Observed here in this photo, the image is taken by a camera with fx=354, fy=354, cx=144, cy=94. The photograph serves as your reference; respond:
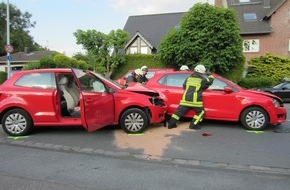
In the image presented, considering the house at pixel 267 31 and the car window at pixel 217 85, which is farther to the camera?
the house at pixel 267 31

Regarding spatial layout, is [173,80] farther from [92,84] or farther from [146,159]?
[146,159]

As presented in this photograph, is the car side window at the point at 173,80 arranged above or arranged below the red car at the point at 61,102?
above

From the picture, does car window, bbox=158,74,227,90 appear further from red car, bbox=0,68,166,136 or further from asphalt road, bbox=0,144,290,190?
asphalt road, bbox=0,144,290,190

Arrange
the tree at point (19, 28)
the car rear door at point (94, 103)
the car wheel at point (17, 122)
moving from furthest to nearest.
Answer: the tree at point (19, 28), the car wheel at point (17, 122), the car rear door at point (94, 103)

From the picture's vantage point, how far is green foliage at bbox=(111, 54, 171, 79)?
27569 mm

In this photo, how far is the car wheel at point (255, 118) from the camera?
9.02 meters

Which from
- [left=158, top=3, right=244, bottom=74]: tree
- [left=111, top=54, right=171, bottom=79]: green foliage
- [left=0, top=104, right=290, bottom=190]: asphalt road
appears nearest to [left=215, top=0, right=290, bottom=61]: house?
[left=158, top=3, right=244, bottom=74]: tree

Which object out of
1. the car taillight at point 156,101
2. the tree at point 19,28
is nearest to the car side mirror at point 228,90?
the car taillight at point 156,101

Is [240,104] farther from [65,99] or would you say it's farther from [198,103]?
[65,99]

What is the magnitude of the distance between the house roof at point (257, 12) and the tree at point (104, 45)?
14.4 meters

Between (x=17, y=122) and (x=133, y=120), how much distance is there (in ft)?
8.98

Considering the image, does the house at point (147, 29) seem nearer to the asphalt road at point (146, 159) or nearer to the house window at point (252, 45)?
the house window at point (252, 45)

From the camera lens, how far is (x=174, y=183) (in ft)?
16.8

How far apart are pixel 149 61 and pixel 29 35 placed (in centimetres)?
4944
